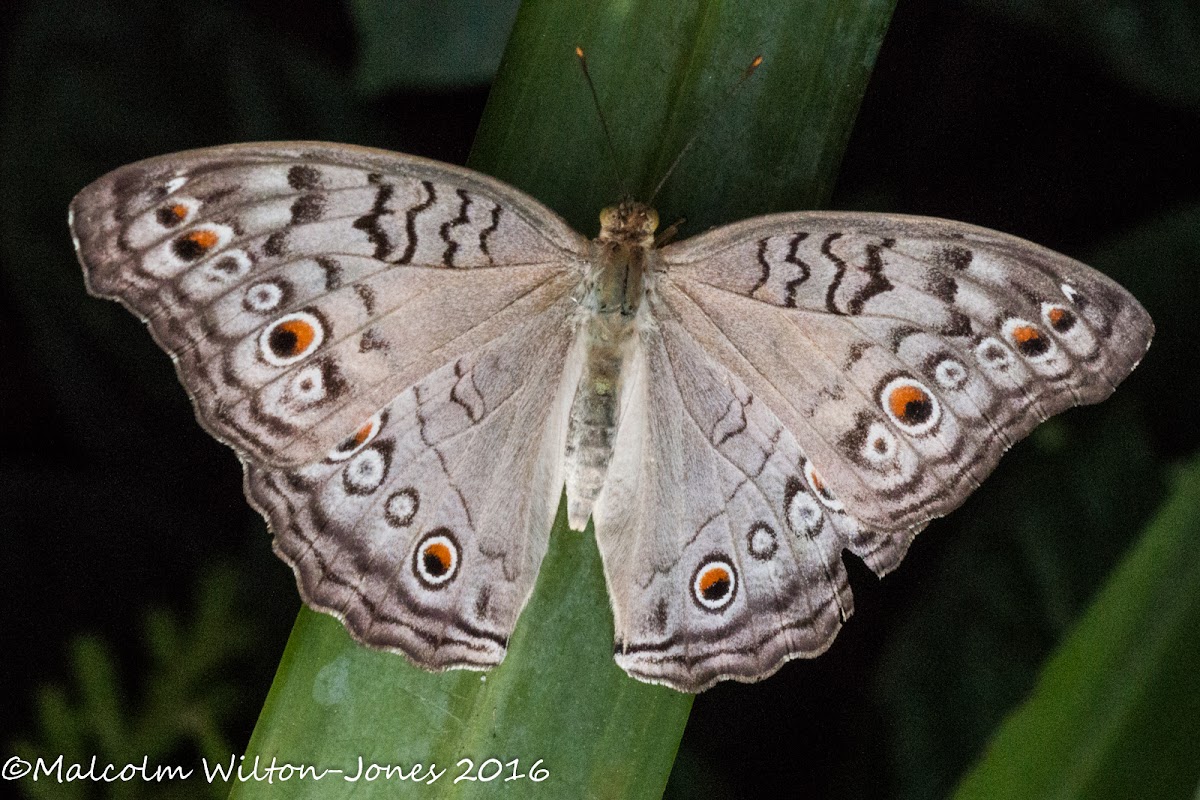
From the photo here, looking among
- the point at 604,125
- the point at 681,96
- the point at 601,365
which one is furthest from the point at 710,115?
the point at 601,365

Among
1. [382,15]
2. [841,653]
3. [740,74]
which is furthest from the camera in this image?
[841,653]

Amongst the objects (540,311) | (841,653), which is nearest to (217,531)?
(540,311)

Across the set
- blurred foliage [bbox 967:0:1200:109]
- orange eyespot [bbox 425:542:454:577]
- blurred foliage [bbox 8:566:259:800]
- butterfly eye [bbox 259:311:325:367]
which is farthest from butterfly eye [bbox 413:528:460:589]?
blurred foliage [bbox 967:0:1200:109]

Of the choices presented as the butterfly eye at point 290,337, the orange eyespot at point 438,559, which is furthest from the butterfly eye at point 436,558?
the butterfly eye at point 290,337

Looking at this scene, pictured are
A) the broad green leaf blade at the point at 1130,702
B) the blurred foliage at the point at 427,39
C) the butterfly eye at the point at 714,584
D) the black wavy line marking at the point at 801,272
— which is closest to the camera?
the broad green leaf blade at the point at 1130,702

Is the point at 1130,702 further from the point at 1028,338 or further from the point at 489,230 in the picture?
the point at 489,230

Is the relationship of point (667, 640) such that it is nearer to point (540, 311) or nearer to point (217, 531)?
point (540, 311)

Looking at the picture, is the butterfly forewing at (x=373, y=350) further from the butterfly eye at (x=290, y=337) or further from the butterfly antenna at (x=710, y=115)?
the butterfly antenna at (x=710, y=115)

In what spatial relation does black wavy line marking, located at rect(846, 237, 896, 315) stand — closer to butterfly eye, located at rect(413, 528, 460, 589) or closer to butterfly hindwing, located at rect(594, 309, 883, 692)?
butterfly hindwing, located at rect(594, 309, 883, 692)
